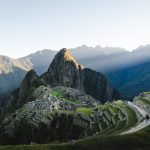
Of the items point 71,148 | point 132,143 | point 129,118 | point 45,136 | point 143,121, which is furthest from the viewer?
point 45,136

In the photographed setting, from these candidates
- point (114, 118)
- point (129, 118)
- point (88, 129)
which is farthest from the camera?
point (88, 129)

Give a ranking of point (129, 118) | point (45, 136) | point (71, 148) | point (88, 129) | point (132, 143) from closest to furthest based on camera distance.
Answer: point (71, 148) < point (132, 143) < point (129, 118) < point (88, 129) < point (45, 136)

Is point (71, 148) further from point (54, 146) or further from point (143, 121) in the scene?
point (143, 121)

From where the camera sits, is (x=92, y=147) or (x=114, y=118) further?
(x=114, y=118)

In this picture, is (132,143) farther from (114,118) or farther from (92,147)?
(114,118)

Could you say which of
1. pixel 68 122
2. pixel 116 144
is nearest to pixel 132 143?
pixel 116 144

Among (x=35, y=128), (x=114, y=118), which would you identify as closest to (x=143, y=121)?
(x=114, y=118)
